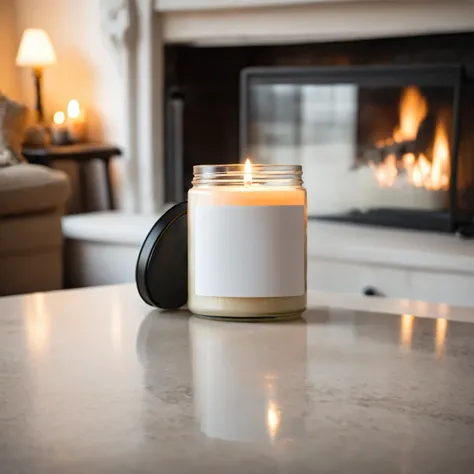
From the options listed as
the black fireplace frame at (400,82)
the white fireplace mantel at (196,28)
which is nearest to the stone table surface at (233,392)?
the black fireplace frame at (400,82)

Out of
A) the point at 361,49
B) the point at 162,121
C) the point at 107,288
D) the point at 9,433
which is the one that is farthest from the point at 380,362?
the point at 162,121

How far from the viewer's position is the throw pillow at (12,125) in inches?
121

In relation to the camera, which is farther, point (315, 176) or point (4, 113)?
point (4, 113)

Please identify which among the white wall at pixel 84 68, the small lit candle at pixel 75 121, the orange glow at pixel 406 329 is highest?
the white wall at pixel 84 68

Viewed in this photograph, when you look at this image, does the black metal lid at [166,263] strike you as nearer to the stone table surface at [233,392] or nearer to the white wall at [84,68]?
the stone table surface at [233,392]

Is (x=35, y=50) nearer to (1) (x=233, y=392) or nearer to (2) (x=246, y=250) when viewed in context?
(2) (x=246, y=250)

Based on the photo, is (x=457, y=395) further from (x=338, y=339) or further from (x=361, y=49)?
(x=361, y=49)

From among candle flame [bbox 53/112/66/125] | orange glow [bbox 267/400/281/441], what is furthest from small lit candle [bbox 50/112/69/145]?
orange glow [bbox 267/400/281/441]

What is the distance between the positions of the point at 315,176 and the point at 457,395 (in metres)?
2.24

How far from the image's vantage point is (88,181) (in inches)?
134

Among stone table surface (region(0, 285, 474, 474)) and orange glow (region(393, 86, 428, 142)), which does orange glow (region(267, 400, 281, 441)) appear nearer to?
stone table surface (region(0, 285, 474, 474))

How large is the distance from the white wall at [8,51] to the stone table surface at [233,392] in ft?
9.44

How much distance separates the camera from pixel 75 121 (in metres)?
3.35

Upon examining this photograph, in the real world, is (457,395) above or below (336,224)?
above
